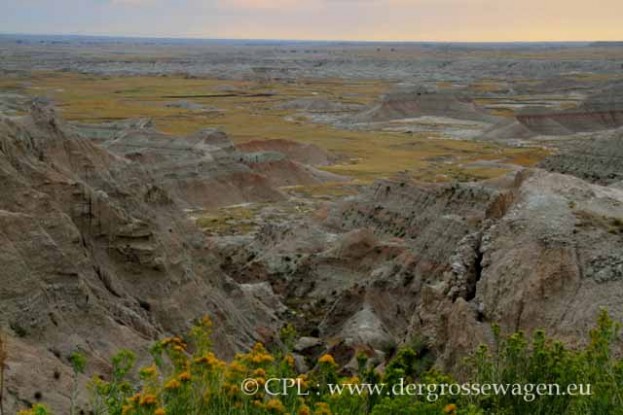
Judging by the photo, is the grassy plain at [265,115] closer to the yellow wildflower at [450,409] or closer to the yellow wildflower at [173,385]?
the yellow wildflower at [450,409]

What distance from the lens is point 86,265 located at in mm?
17250

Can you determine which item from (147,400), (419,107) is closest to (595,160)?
(147,400)

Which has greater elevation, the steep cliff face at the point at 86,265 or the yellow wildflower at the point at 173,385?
the yellow wildflower at the point at 173,385

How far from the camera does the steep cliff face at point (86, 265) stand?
13953 mm

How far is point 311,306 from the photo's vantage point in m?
26.6

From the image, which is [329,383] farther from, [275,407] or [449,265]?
[449,265]

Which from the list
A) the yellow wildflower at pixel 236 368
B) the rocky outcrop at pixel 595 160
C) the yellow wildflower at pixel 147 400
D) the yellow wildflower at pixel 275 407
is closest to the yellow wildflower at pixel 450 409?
the yellow wildflower at pixel 275 407

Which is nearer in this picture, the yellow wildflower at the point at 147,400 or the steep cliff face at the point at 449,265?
the yellow wildflower at the point at 147,400

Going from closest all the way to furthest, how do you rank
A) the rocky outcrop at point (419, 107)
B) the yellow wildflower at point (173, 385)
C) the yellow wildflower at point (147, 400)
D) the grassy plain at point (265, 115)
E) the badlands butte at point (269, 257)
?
the yellow wildflower at point (147, 400), the yellow wildflower at point (173, 385), the badlands butte at point (269, 257), the grassy plain at point (265, 115), the rocky outcrop at point (419, 107)

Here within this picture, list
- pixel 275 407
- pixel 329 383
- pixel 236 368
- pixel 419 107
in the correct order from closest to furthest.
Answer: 1. pixel 275 407
2. pixel 236 368
3. pixel 329 383
4. pixel 419 107

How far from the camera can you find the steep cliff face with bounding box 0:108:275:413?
1395 cm

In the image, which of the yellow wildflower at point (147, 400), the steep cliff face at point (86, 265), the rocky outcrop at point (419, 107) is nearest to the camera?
the yellow wildflower at point (147, 400)

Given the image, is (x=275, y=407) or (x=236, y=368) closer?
(x=275, y=407)

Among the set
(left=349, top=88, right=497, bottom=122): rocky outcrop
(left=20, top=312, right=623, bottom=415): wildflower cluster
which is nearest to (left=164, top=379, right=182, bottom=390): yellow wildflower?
(left=20, top=312, right=623, bottom=415): wildflower cluster
